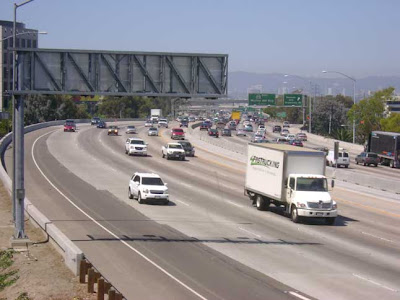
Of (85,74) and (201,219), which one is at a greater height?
(85,74)

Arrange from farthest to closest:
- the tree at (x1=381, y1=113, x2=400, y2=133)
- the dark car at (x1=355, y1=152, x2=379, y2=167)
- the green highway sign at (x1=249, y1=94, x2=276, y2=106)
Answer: the green highway sign at (x1=249, y1=94, x2=276, y2=106), the tree at (x1=381, y1=113, x2=400, y2=133), the dark car at (x1=355, y1=152, x2=379, y2=167)

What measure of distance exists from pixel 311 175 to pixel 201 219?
536 centimetres

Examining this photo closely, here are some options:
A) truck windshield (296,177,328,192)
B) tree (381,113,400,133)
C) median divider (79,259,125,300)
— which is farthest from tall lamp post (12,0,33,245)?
tree (381,113,400,133)

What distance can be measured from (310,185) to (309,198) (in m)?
1.05

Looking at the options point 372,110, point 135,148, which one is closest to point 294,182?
point 135,148

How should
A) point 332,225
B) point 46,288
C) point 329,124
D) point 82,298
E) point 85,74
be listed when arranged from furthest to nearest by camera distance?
point 329,124
point 332,225
point 85,74
point 46,288
point 82,298

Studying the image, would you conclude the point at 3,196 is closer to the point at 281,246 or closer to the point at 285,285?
the point at 281,246

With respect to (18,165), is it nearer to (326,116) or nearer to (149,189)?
(149,189)

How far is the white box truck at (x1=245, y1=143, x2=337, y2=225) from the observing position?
30312 mm

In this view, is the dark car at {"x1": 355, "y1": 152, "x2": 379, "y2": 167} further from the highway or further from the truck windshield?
the truck windshield

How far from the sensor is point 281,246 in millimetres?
24688

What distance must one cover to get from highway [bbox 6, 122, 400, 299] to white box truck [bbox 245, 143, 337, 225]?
27.3 inches

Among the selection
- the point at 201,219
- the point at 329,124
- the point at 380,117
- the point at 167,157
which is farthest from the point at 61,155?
the point at 329,124

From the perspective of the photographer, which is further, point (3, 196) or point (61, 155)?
point (61, 155)
